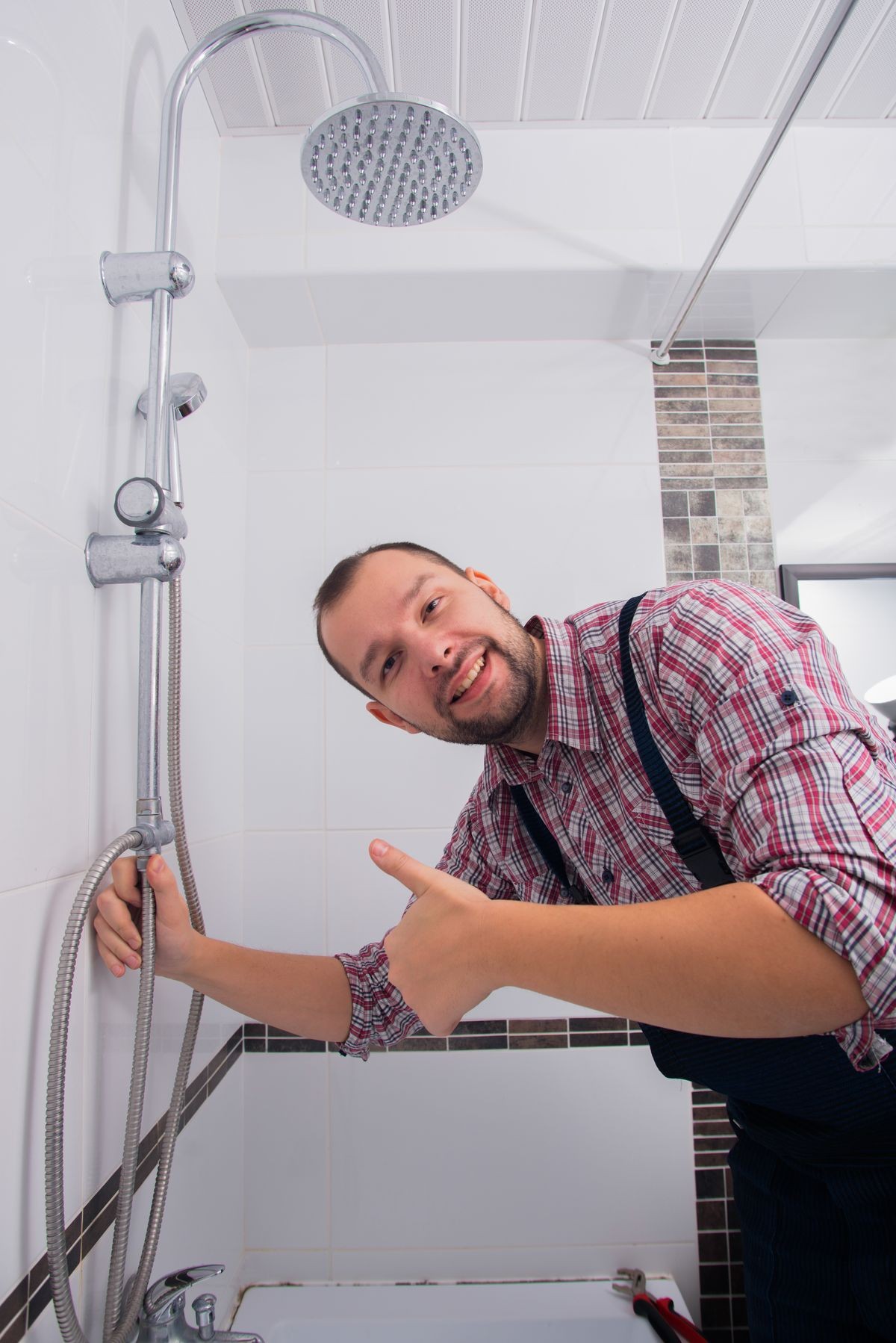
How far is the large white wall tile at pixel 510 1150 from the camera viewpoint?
133cm

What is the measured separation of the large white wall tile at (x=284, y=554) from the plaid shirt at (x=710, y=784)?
0.56m

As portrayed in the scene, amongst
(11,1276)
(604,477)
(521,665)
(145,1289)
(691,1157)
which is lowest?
(691,1157)

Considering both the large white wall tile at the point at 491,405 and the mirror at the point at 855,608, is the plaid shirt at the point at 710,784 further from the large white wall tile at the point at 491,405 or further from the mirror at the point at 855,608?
the large white wall tile at the point at 491,405

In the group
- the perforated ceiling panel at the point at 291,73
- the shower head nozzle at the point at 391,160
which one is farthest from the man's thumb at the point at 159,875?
the perforated ceiling panel at the point at 291,73

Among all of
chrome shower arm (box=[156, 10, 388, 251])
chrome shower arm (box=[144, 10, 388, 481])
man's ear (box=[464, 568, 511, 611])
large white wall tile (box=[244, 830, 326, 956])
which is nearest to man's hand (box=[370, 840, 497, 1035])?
man's ear (box=[464, 568, 511, 611])

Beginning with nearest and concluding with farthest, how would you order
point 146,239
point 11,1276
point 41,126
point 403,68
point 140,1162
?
point 11,1276 < point 41,126 < point 140,1162 < point 146,239 < point 403,68

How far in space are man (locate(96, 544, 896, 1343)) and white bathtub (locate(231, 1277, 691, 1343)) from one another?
32 cm

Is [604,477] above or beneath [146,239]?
beneath

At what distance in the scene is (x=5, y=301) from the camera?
2.28 ft

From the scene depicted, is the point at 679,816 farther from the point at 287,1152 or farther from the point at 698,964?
the point at 287,1152

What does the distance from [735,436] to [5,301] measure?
127cm

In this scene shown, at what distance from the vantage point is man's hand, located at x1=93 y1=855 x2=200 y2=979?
0.81 metres

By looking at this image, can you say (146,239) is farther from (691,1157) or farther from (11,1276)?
(691,1157)

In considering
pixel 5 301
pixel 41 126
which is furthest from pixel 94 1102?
pixel 41 126
